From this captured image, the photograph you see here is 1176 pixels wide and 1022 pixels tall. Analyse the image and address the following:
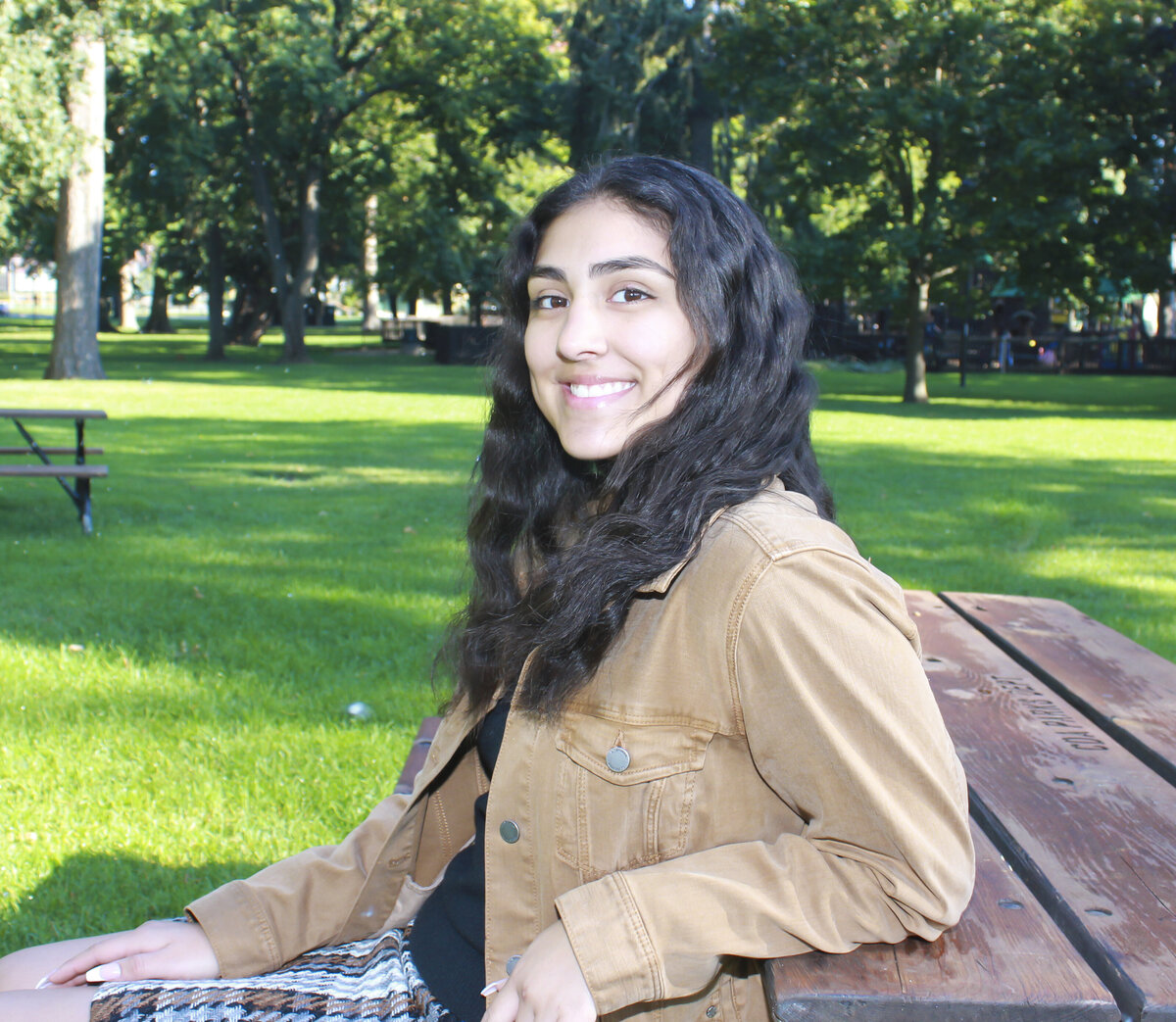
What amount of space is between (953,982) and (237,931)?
1159mm

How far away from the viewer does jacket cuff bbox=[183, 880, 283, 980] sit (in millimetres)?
2018

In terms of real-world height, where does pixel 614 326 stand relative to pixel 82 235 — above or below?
below

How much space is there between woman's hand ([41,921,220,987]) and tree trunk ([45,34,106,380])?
2408 centimetres

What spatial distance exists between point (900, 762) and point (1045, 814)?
0.69 meters

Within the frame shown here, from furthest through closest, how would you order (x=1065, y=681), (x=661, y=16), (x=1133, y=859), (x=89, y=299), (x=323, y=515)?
(x=661, y=16) → (x=89, y=299) → (x=323, y=515) → (x=1065, y=681) → (x=1133, y=859)

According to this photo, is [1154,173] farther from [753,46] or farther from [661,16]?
[661,16]

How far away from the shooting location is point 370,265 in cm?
4912

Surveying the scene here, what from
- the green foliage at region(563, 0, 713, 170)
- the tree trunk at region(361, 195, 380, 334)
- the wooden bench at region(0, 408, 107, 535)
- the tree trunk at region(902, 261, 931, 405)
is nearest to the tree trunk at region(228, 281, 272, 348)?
the tree trunk at region(361, 195, 380, 334)

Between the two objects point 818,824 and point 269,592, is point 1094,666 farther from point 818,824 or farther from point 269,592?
point 269,592

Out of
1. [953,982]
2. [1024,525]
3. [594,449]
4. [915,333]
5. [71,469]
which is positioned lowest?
[1024,525]

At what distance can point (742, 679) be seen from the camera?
1561 mm

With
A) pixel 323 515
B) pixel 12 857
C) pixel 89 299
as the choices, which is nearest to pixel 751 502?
pixel 12 857

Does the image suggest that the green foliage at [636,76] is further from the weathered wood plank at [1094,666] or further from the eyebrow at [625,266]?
the eyebrow at [625,266]

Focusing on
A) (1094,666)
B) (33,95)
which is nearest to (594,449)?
(1094,666)
